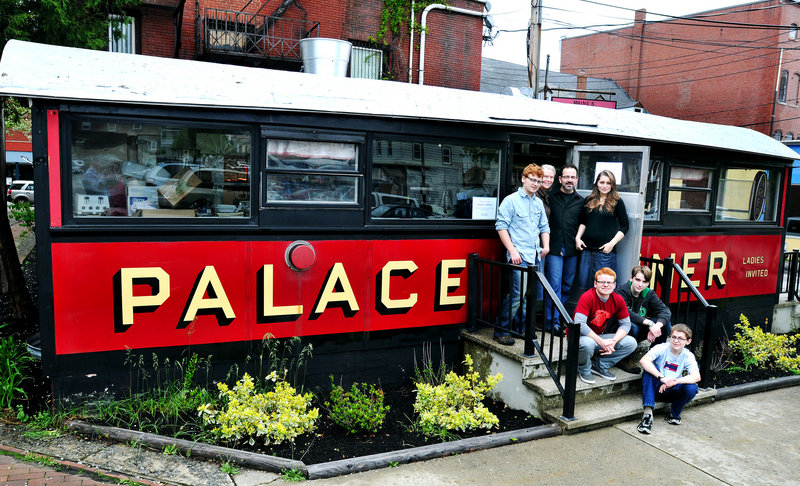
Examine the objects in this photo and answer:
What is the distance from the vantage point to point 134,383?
470cm

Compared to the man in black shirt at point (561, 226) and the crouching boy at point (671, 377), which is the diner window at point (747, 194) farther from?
the crouching boy at point (671, 377)

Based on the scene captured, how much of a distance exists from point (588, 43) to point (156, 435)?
41.3m

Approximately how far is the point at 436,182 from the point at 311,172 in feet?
4.27

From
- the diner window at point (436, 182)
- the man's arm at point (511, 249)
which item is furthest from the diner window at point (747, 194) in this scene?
the man's arm at point (511, 249)

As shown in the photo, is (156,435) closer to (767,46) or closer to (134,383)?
(134,383)

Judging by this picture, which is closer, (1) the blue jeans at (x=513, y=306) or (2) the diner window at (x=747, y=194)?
→ (1) the blue jeans at (x=513, y=306)

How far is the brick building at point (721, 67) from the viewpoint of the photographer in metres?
29.9

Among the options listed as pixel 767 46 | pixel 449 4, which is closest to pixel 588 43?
pixel 767 46

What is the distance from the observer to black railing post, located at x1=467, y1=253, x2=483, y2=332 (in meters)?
5.92

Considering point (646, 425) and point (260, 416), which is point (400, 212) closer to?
point (260, 416)

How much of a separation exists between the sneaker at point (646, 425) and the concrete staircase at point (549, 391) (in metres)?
0.17

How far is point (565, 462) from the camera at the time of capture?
439 centimetres

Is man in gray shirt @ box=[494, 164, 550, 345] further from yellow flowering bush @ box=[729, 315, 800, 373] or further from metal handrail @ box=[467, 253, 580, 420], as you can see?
yellow flowering bush @ box=[729, 315, 800, 373]

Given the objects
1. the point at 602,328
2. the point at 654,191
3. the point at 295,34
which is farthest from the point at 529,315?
the point at 295,34
